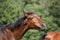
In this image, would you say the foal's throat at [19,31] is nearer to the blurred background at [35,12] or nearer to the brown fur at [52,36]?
the brown fur at [52,36]

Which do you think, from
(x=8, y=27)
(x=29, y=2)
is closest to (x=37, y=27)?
(x=8, y=27)

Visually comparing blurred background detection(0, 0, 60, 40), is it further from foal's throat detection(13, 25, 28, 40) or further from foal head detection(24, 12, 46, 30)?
foal head detection(24, 12, 46, 30)

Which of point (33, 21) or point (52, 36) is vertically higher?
point (33, 21)

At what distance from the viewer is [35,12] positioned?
17.9m

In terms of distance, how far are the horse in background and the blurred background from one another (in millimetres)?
4943

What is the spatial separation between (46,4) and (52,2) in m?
0.63

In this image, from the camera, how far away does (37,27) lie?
35.7ft

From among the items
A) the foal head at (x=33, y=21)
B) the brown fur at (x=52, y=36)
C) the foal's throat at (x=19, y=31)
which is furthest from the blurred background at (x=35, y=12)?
the brown fur at (x=52, y=36)

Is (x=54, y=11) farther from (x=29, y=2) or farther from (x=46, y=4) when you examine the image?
(x=29, y=2)

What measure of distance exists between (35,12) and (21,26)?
713 cm

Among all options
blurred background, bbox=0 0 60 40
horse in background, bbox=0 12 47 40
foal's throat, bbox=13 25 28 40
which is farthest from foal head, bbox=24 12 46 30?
blurred background, bbox=0 0 60 40

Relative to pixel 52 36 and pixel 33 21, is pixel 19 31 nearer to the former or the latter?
pixel 33 21

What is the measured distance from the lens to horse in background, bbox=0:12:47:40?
34.7ft

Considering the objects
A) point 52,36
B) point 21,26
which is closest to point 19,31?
point 21,26
